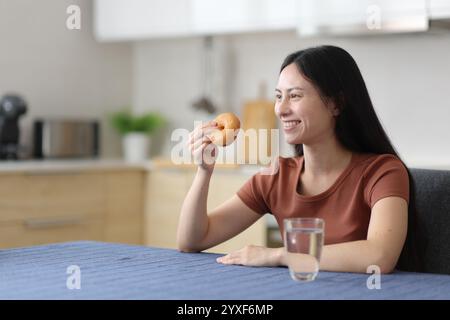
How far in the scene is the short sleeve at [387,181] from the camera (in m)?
1.84

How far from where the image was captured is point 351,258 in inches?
65.1

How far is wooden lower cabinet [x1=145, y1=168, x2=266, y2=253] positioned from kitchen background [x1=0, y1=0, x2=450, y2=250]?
0.04 ft

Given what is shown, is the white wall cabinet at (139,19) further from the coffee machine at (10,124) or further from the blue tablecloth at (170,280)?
the blue tablecloth at (170,280)

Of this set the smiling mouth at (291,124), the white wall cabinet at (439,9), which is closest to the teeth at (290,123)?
the smiling mouth at (291,124)

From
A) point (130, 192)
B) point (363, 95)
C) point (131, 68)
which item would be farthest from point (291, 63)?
point (131, 68)

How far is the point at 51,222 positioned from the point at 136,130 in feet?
3.24

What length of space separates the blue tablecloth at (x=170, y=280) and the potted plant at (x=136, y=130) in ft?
9.05

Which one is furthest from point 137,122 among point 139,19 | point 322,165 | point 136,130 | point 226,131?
point 226,131

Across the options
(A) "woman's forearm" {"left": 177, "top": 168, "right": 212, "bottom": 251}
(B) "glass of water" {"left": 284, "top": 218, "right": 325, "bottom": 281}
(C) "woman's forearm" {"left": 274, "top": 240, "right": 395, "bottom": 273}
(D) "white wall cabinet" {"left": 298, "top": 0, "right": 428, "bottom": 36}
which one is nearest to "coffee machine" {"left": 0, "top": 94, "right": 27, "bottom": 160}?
(D) "white wall cabinet" {"left": 298, "top": 0, "right": 428, "bottom": 36}

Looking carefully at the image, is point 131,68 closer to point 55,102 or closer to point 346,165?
point 55,102

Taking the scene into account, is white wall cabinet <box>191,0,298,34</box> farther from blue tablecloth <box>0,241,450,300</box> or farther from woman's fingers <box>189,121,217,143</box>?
blue tablecloth <box>0,241,450,300</box>

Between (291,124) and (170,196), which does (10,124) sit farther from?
(291,124)

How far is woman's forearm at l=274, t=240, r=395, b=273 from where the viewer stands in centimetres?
164

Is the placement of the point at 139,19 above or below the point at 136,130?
above
